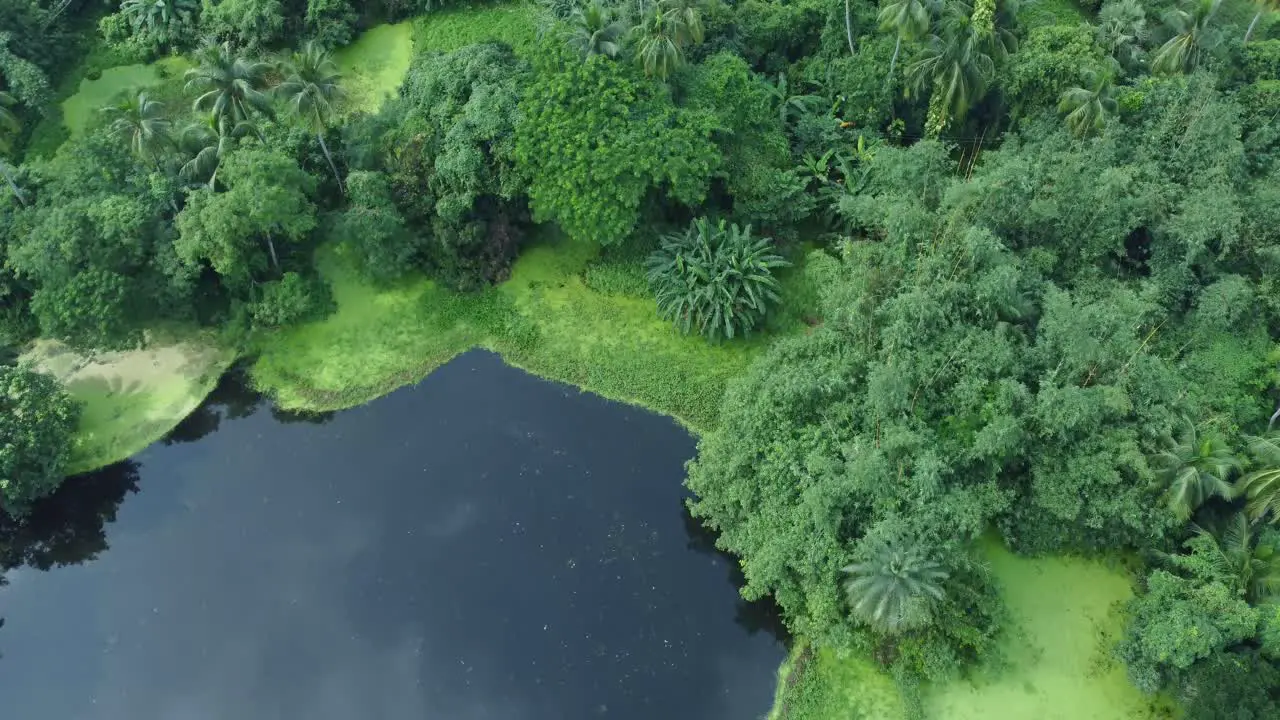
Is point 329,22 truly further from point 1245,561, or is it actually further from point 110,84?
point 1245,561

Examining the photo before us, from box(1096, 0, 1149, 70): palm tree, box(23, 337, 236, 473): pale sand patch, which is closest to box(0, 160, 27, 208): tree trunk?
box(23, 337, 236, 473): pale sand patch

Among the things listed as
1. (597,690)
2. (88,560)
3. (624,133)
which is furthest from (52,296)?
(597,690)

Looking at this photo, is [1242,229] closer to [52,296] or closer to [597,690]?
[597,690]

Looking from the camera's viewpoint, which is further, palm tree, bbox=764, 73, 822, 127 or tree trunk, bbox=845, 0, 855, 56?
palm tree, bbox=764, 73, 822, 127

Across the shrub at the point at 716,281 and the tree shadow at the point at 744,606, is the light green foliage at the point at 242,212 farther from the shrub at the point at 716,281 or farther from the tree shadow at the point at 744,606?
the tree shadow at the point at 744,606

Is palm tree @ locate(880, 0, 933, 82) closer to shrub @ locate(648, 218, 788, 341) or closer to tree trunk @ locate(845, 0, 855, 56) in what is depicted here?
tree trunk @ locate(845, 0, 855, 56)

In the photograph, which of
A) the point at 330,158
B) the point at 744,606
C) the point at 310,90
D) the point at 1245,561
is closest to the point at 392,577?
the point at 744,606

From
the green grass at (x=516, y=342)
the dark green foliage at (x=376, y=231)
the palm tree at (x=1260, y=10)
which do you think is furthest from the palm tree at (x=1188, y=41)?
the dark green foliage at (x=376, y=231)

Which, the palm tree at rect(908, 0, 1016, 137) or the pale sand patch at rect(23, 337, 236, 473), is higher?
the palm tree at rect(908, 0, 1016, 137)
